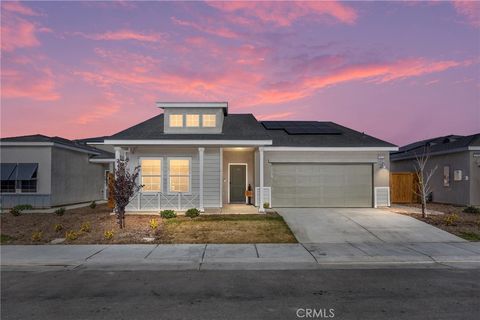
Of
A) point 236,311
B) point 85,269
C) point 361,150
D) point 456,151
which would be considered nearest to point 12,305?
point 85,269

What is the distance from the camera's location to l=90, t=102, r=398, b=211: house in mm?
17594

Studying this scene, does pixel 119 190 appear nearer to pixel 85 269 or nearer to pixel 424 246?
pixel 85 269

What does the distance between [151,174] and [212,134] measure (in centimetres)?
384

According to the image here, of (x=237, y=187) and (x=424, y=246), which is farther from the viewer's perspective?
(x=237, y=187)

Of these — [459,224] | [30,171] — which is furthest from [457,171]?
[30,171]

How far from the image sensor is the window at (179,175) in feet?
59.0

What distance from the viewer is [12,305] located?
614 cm

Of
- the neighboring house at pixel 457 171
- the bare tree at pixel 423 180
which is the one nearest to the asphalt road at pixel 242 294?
the bare tree at pixel 423 180

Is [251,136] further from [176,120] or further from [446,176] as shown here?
[446,176]

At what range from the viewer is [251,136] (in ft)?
57.1

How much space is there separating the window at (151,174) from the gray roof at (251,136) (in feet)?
4.77

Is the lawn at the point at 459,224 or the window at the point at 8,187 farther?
the window at the point at 8,187

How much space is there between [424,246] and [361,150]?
29.4ft

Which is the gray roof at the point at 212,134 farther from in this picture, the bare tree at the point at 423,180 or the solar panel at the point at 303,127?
the bare tree at the point at 423,180
